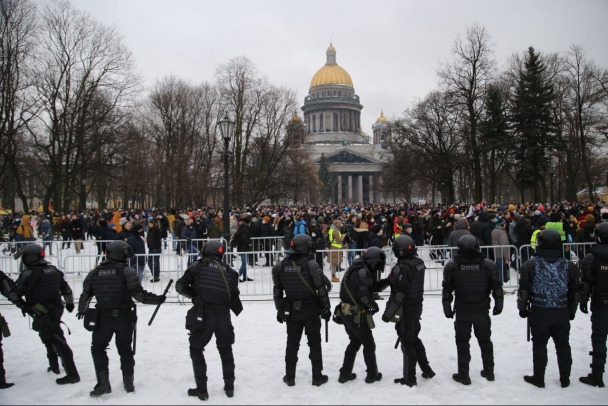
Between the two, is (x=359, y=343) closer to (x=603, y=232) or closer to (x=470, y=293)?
(x=470, y=293)

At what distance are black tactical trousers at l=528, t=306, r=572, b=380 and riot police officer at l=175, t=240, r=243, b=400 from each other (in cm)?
329

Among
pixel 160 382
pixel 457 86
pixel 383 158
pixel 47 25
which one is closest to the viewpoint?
pixel 160 382

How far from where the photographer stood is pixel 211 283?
207 inches

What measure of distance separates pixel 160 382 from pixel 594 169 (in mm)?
49613

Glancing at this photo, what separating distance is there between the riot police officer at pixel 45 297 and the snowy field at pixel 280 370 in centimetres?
36

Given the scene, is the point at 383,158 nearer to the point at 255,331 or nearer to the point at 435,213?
the point at 435,213

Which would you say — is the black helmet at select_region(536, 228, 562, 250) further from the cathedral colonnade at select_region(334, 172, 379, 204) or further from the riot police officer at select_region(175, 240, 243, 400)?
the cathedral colonnade at select_region(334, 172, 379, 204)

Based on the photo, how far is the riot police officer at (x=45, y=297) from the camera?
5598mm

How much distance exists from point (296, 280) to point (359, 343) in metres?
1.05

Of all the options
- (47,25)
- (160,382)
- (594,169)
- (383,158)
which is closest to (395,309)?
(160,382)

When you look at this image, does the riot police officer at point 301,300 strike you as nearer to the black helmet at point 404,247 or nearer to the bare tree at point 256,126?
the black helmet at point 404,247

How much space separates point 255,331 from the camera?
7.79 meters

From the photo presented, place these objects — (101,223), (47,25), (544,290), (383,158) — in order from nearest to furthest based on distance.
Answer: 1. (544,290)
2. (101,223)
3. (47,25)
4. (383,158)

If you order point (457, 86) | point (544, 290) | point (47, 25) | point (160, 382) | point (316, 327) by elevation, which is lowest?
point (160, 382)
